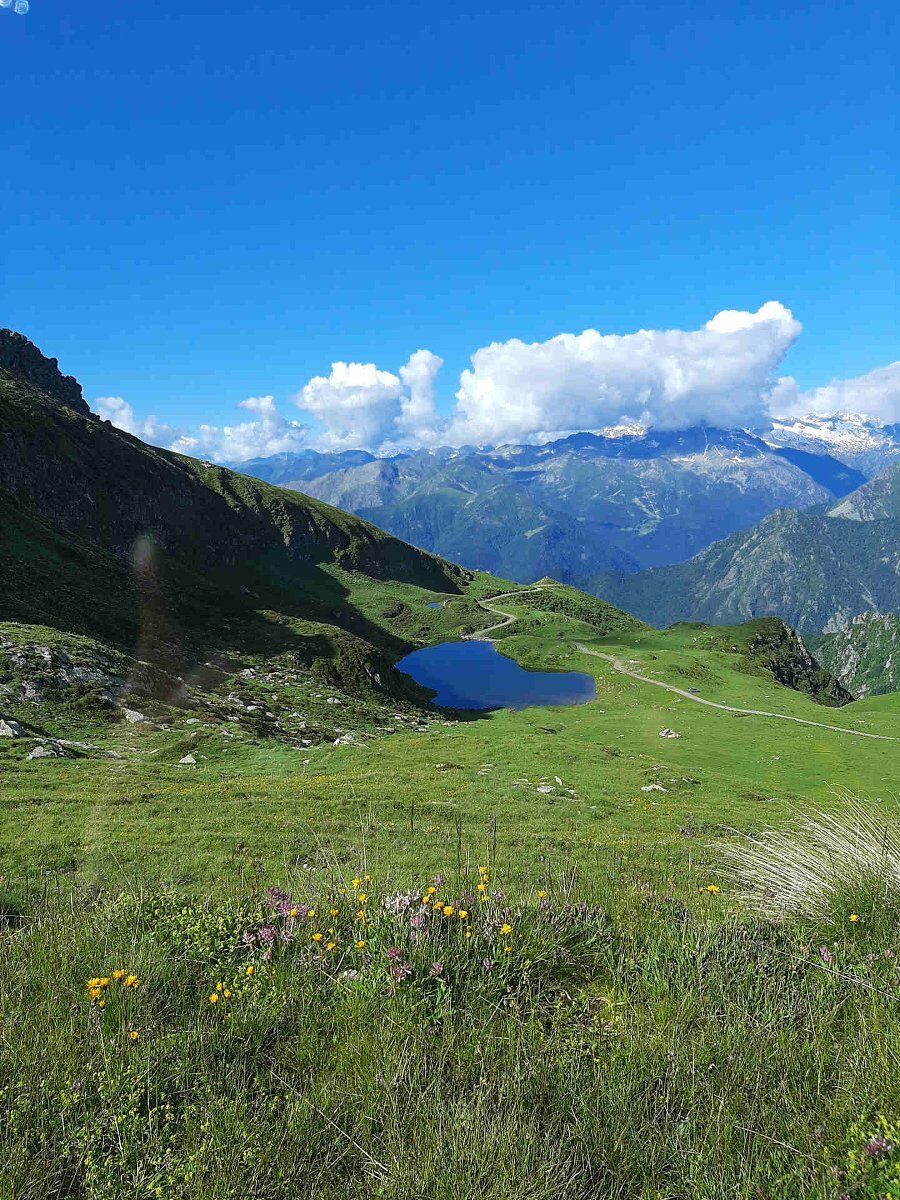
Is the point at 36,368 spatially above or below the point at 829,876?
above

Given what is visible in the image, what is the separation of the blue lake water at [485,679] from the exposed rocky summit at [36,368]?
11436 centimetres

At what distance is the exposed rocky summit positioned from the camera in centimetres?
14462

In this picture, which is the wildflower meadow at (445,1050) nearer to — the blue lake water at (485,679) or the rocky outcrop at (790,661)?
the blue lake water at (485,679)

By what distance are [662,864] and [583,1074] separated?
6.09 metres

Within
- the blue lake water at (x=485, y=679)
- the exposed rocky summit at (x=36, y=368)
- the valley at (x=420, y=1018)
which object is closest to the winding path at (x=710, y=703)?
the blue lake water at (x=485, y=679)

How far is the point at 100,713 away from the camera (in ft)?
88.5

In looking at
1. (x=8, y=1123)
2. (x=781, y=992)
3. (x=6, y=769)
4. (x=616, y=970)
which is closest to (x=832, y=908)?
(x=781, y=992)

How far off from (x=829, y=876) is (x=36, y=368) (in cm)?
19945

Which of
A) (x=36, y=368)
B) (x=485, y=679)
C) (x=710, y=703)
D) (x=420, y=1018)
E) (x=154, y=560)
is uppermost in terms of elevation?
(x=36, y=368)

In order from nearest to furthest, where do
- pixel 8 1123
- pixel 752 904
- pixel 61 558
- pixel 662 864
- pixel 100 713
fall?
1. pixel 8 1123
2. pixel 752 904
3. pixel 662 864
4. pixel 100 713
5. pixel 61 558

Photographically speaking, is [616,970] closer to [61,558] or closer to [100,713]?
[100,713]

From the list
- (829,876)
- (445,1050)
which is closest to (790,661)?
(829,876)

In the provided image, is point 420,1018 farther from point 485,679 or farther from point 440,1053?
point 485,679

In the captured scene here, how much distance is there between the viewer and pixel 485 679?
11688cm
